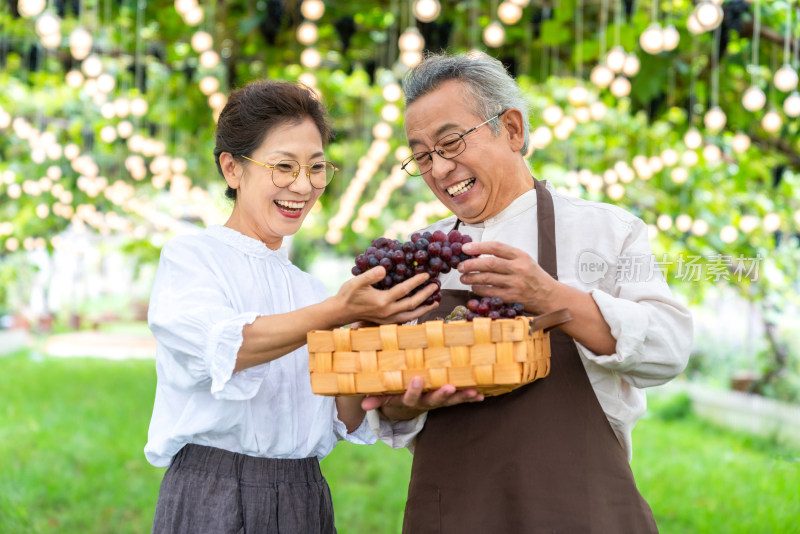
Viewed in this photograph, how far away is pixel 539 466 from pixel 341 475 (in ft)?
15.4

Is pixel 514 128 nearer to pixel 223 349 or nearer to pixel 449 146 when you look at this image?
pixel 449 146

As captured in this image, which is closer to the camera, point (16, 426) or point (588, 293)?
point (588, 293)

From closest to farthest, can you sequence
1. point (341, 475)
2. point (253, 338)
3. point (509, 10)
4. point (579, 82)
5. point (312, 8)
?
point (253, 338)
point (509, 10)
point (312, 8)
point (579, 82)
point (341, 475)

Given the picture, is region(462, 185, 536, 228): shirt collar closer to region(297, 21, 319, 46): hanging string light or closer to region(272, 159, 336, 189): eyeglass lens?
region(272, 159, 336, 189): eyeglass lens

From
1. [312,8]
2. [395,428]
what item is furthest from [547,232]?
[312,8]

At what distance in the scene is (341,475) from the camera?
20.2ft

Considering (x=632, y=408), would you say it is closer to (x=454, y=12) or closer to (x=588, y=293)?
(x=588, y=293)

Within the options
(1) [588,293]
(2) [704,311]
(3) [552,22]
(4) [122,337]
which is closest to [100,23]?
(3) [552,22]

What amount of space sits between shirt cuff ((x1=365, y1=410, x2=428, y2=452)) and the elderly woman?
13 centimetres

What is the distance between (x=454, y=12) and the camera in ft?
18.5

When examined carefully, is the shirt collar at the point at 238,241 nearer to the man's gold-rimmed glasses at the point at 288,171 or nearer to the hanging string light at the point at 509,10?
the man's gold-rimmed glasses at the point at 288,171

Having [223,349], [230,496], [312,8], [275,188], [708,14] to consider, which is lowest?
[230,496]

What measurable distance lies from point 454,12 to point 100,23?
2.96 meters

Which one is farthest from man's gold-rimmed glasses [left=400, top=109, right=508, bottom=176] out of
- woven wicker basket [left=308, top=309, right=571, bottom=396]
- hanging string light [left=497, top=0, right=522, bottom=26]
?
hanging string light [left=497, top=0, right=522, bottom=26]
